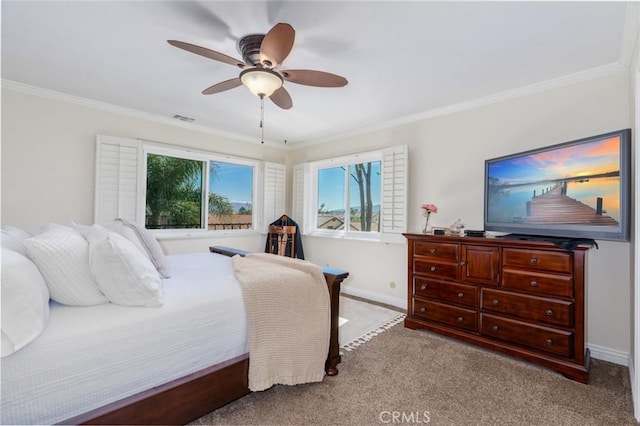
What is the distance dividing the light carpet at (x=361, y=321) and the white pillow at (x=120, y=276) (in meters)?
1.70

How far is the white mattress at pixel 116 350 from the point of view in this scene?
1.07 m

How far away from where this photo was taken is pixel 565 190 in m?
2.24

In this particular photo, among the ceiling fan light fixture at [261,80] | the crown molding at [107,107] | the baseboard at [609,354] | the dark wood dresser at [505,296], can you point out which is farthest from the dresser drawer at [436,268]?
the crown molding at [107,107]

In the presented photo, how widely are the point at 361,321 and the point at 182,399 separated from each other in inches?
82.2

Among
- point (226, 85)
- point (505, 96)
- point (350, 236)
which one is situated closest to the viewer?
point (226, 85)

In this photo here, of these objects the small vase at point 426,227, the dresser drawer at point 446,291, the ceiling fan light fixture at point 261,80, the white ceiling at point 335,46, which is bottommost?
the dresser drawer at point 446,291

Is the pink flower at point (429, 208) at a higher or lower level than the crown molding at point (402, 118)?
lower

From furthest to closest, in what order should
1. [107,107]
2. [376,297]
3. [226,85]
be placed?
[376,297] < [107,107] < [226,85]

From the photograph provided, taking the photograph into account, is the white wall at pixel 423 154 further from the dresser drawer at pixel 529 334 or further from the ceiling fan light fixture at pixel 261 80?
the ceiling fan light fixture at pixel 261 80

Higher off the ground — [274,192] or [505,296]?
[274,192]

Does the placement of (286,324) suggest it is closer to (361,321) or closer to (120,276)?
(120,276)

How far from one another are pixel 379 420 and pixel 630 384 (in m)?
1.84

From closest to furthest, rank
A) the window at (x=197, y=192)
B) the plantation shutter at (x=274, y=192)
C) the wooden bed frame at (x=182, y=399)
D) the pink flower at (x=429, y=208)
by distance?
the wooden bed frame at (x=182, y=399)
the pink flower at (x=429, y=208)
the window at (x=197, y=192)
the plantation shutter at (x=274, y=192)

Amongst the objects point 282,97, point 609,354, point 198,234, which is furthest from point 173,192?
point 609,354
